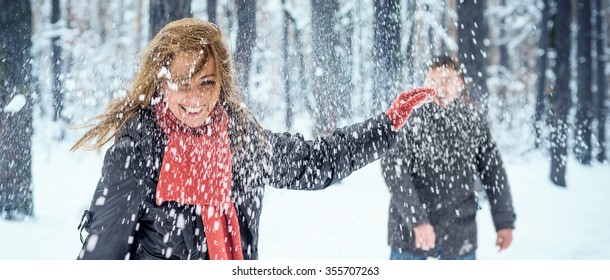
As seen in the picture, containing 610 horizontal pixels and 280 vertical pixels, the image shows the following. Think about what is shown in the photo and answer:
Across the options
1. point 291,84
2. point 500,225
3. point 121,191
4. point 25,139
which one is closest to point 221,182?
point 121,191

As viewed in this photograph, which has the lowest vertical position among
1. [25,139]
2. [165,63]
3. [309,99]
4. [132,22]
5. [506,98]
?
[165,63]

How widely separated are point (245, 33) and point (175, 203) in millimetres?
3148

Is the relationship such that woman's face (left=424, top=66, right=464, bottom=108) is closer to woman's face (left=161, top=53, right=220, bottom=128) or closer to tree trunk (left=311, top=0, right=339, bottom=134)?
woman's face (left=161, top=53, right=220, bottom=128)

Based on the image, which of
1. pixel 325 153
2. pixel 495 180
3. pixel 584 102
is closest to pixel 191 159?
pixel 325 153

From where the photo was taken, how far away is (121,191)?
1308 millimetres

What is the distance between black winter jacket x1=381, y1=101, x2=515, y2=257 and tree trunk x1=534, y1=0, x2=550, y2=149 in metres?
5.27

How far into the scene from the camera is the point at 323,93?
16.7ft

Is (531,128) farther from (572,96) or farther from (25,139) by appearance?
(25,139)

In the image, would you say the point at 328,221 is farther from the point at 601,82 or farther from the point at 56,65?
the point at 601,82

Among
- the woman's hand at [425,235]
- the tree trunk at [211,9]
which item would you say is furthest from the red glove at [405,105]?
the tree trunk at [211,9]

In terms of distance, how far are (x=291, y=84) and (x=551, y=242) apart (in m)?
3.38

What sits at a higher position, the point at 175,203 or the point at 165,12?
the point at 165,12

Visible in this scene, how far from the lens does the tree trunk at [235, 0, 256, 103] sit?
4.32 meters

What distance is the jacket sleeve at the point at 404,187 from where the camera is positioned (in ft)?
7.75
